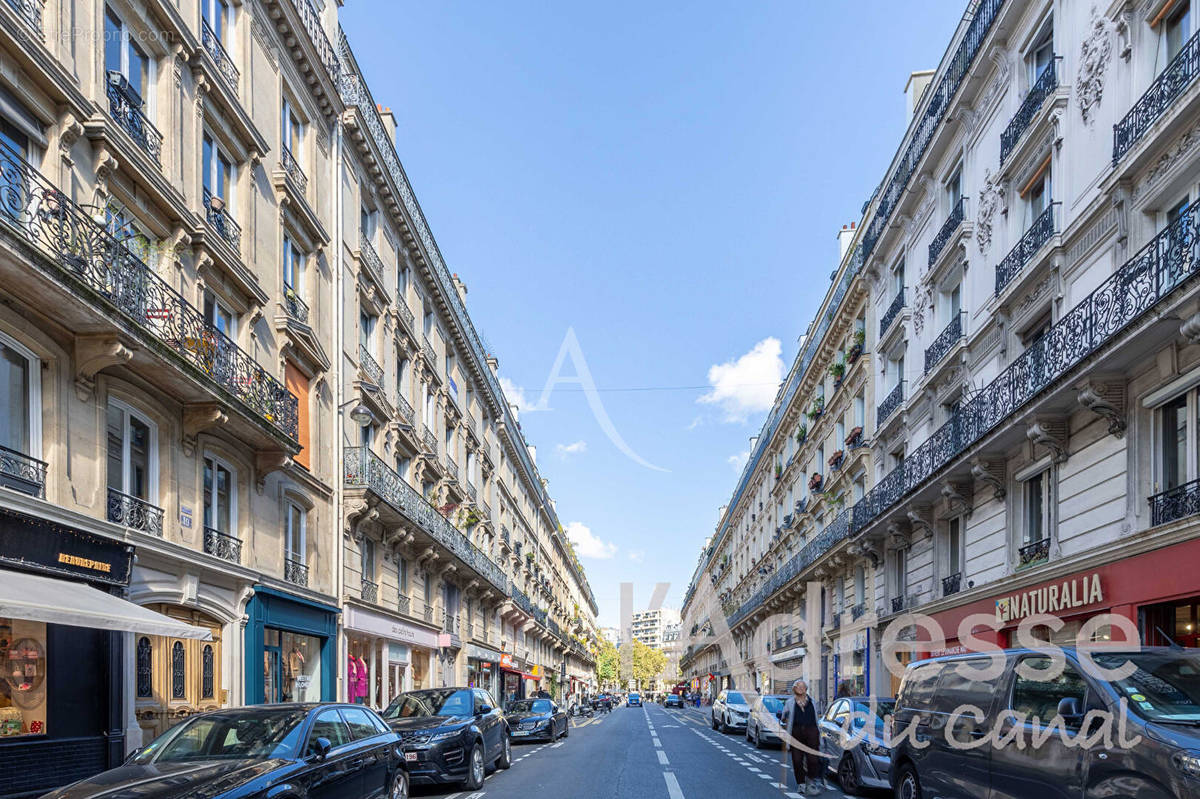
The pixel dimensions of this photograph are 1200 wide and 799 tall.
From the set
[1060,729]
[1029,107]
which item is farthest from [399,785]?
[1029,107]

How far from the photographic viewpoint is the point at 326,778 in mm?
8688

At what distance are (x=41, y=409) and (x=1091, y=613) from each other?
15.6 metres

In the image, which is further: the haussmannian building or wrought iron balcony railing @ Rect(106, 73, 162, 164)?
the haussmannian building

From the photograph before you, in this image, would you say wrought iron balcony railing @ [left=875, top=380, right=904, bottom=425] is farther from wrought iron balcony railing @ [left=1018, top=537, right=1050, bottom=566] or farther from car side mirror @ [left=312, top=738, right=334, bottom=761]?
car side mirror @ [left=312, top=738, right=334, bottom=761]

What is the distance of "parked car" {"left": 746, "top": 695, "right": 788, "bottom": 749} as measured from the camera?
24.1 metres

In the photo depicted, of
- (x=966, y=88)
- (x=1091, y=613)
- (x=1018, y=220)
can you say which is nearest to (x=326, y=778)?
(x=1091, y=613)

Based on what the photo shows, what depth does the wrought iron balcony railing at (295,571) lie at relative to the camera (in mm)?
19312

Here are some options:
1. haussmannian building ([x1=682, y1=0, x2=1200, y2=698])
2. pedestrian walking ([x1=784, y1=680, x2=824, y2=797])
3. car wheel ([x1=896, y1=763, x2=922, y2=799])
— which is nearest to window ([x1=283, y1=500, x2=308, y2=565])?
pedestrian walking ([x1=784, y1=680, x2=824, y2=797])

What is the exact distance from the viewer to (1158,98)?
13859 mm

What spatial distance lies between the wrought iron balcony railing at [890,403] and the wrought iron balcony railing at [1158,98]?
1224 centimetres

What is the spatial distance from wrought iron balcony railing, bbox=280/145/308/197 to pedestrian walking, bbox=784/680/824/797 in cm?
1411

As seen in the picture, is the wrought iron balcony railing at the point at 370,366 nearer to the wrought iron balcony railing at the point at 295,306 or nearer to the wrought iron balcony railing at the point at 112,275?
the wrought iron balcony railing at the point at 295,306

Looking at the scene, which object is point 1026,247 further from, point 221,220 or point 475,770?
point 221,220

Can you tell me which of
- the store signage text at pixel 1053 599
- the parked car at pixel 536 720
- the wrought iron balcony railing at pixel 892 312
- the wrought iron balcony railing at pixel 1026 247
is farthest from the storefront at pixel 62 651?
the wrought iron balcony railing at pixel 892 312
